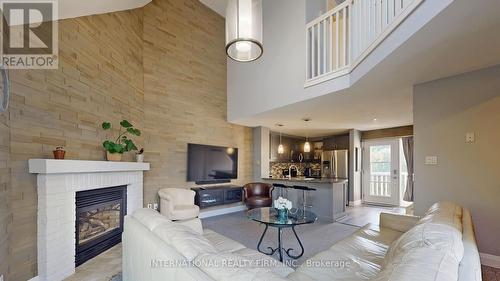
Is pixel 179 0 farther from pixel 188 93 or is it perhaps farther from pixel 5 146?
pixel 5 146

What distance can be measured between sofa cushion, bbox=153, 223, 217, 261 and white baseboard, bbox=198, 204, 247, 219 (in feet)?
12.3

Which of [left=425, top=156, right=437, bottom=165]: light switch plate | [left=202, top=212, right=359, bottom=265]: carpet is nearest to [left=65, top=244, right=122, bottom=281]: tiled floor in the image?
[left=202, top=212, right=359, bottom=265]: carpet

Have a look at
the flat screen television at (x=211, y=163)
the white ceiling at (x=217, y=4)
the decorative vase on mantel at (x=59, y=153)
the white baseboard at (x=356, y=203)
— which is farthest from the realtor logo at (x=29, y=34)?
the white baseboard at (x=356, y=203)

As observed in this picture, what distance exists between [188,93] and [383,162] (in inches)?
236

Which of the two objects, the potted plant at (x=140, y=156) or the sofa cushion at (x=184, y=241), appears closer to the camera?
the sofa cushion at (x=184, y=241)

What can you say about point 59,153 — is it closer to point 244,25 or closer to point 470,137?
point 244,25

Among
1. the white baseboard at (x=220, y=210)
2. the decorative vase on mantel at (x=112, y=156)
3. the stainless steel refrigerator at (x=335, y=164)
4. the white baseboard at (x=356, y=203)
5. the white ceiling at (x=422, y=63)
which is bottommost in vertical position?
the white baseboard at (x=356, y=203)

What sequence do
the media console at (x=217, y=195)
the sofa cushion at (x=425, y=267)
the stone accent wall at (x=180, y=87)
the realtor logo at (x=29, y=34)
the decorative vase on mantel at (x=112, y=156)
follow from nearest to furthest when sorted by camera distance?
the sofa cushion at (x=425, y=267) → the realtor logo at (x=29, y=34) → the decorative vase on mantel at (x=112, y=156) → the stone accent wall at (x=180, y=87) → the media console at (x=217, y=195)

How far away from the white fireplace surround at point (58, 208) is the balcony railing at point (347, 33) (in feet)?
11.3

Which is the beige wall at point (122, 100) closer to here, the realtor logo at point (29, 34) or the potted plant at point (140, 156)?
the realtor logo at point (29, 34)

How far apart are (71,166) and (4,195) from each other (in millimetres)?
606

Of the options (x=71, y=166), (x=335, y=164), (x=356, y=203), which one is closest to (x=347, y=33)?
(x=71, y=166)

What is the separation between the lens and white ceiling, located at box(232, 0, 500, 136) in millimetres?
1770

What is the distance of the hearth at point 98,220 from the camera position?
2.90m
